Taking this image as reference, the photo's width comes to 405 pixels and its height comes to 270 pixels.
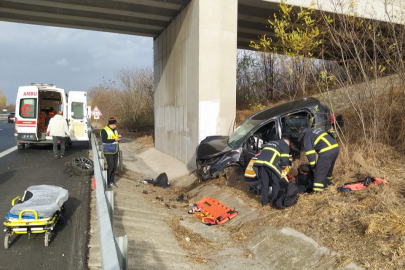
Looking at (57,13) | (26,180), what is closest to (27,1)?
(57,13)

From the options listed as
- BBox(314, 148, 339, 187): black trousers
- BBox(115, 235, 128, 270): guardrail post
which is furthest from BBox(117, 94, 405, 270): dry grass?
BBox(115, 235, 128, 270): guardrail post

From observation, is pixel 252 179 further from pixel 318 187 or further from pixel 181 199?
pixel 181 199

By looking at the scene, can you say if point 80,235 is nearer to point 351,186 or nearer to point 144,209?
point 144,209

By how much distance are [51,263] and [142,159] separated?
11.7 metres

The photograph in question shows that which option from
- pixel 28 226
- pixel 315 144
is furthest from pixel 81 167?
pixel 315 144

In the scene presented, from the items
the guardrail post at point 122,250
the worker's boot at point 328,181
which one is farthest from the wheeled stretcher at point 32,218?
the worker's boot at point 328,181

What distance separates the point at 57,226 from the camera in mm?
5363

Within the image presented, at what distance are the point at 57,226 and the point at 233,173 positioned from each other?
165 inches

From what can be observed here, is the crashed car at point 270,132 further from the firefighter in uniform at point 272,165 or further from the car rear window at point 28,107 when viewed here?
the car rear window at point 28,107

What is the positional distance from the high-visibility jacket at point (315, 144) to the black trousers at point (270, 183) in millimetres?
693

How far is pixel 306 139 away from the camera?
616cm

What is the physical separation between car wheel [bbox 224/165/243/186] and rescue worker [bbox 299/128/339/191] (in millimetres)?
2205

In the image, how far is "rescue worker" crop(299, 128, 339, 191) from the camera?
238 inches

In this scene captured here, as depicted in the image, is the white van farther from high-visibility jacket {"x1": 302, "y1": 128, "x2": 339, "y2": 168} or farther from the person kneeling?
high-visibility jacket {"x1": 302, "y1": 128, "x2": 339, "y2": 168}
